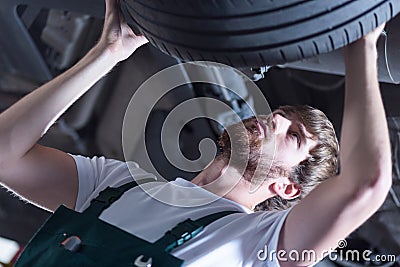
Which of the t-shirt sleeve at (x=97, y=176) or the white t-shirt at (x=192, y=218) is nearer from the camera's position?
the white t-shirt at (x=192, y=218)

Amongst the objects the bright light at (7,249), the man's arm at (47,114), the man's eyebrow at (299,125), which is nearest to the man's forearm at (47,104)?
the man's arm at (47,114)

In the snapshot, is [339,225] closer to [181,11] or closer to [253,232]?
[253,232]

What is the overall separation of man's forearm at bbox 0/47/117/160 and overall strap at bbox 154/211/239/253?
28 centimetres

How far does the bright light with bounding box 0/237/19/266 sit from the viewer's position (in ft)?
6.79

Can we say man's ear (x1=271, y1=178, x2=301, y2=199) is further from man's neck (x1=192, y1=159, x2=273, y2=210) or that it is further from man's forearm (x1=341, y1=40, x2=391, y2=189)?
man's forearm (x1=341, y1=40, x2=391, y2=189)

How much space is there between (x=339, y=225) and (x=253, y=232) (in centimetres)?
19

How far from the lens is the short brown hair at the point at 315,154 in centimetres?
129

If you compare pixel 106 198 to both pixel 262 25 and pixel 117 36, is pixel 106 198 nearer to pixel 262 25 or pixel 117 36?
pixel 117 36

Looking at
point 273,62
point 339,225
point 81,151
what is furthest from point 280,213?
point 81,151

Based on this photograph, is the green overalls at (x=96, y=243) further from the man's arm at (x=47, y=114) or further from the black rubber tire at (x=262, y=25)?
the black rubber tire at (x=262, y=25)

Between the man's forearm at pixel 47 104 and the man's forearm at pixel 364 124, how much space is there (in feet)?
1.39

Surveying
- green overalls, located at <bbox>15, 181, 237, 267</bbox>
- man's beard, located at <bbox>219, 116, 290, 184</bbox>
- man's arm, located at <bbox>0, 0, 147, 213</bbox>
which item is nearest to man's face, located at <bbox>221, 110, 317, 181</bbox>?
man's beard, located at <bbox>219, 116, 290, 184</bbox>

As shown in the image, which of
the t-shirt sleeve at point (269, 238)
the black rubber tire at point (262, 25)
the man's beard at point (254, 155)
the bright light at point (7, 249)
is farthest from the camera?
the bright light at point (7, 249)

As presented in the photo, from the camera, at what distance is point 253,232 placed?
1.10 metres
